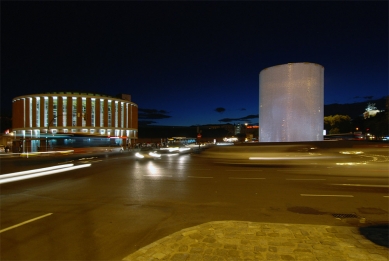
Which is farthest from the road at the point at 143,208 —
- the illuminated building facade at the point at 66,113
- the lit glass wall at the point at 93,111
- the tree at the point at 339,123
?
the lit glass wall at the point at 93,111

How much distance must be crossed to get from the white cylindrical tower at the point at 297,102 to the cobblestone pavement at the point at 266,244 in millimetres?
21338

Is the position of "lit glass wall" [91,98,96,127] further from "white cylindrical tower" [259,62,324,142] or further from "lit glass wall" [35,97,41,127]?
"white cylindrical tower" [259,62,324,142]

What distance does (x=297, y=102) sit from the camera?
24.6 meters

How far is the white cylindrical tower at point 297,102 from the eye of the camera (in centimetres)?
2464

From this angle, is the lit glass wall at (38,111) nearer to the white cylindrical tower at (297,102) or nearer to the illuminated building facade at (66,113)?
the illuminated building facade at (66,113)

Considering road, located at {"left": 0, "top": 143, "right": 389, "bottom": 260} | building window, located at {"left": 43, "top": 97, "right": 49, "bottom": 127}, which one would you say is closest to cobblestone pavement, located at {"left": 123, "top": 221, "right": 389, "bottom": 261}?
road, located at {"left": 0, "top": 143, "right": 389, "bottom": 260}

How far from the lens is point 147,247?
4.11 m

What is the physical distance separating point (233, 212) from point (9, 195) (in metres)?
7.70

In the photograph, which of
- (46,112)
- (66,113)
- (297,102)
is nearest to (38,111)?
(46,112)

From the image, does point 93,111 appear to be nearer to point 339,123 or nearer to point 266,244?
point 339,123

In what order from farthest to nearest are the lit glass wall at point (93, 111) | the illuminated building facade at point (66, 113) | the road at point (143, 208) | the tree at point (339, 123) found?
the lit glass wall at point (93, 111), the illuminated building facade at point (66, 113), the tree at point (339, 123), the road at point (143, 208)

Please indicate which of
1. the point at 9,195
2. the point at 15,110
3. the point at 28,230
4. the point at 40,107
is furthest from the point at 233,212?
the point at 15,110

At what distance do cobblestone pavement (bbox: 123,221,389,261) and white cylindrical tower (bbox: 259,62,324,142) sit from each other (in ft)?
70.0

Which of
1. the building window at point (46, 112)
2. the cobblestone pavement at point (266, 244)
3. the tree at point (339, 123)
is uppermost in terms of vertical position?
the building window at point (46, 112)
